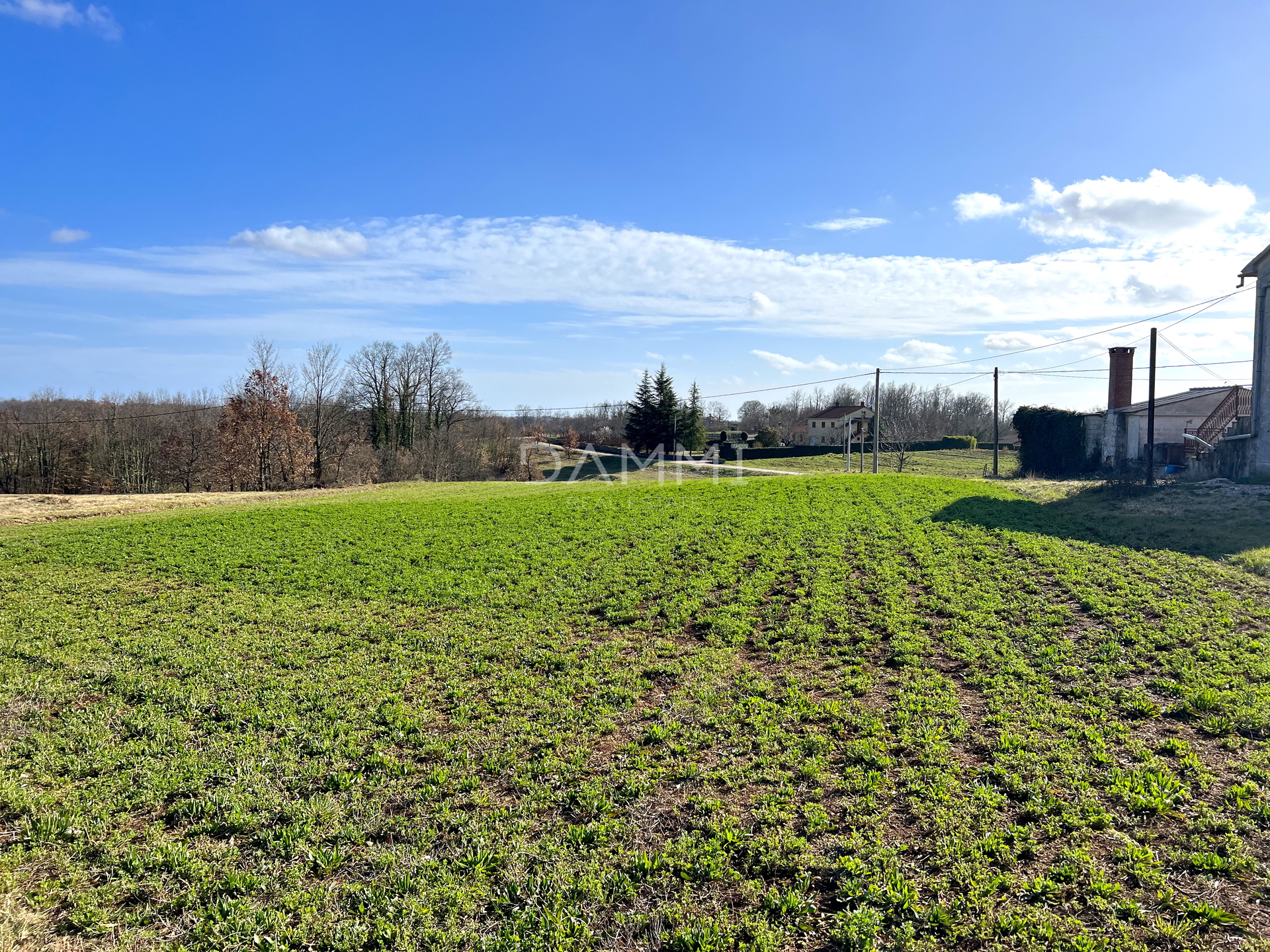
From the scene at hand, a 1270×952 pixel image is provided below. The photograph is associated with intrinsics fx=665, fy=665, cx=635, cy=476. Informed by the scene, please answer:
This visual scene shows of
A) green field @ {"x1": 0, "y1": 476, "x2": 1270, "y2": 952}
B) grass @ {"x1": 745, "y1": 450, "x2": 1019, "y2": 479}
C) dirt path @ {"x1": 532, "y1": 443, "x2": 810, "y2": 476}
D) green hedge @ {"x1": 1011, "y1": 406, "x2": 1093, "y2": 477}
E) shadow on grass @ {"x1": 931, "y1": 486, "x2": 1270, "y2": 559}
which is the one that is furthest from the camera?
grass @ {"x1": 745, "y1": 450, "x2": 1019, "y2": 479}

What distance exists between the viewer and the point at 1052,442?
34.1 m

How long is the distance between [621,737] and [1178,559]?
1090 cm

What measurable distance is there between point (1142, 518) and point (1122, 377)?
21.9 m

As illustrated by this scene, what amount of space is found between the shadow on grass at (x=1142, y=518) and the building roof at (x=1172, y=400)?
565 inches

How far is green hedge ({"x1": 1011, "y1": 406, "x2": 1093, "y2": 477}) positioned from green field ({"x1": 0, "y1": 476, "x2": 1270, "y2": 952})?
22696 millimetres

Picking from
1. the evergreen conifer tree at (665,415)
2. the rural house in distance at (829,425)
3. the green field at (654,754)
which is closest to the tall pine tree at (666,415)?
the evergreen conifer tree at (665,415)

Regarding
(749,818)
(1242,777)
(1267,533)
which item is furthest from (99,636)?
(1267,533)

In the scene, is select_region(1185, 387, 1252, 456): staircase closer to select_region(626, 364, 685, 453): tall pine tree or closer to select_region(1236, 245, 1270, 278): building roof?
select_region(1236, 245, 1270, 278): building roof

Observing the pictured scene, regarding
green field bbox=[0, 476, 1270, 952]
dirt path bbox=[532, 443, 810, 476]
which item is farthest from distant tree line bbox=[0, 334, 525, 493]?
green field bbox=[0, 476, 1270, 952]

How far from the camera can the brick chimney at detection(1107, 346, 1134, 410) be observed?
32.8m

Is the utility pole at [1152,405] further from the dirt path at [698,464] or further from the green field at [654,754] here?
the dirt path at [698,464]

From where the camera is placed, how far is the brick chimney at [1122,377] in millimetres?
32812

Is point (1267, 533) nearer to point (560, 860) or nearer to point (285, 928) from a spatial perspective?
point (560, 860)

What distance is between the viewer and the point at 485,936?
379 cm
